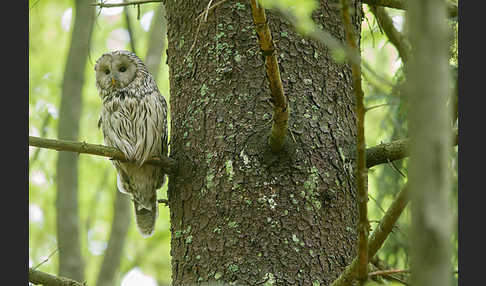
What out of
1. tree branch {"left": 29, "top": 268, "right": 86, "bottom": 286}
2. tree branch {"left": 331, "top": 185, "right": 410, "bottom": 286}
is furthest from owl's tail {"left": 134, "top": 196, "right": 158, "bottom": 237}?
tree branch {"left": 331, "top": 185, "right": 410, "bottom": 286}

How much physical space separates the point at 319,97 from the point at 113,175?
18.0 feet

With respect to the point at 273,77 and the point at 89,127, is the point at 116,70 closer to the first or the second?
the point at 273,77

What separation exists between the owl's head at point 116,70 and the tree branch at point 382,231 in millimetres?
2814

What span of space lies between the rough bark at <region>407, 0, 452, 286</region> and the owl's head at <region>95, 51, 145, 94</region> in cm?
364

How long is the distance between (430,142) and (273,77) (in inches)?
49.6

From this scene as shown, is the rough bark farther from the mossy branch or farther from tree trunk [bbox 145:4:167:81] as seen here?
tree trunk [bbox 145:4:167:81]

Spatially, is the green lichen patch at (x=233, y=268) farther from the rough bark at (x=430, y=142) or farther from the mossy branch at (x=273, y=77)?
the rough bark at (x=430, y=142)

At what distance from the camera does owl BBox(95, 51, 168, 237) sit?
3.96m

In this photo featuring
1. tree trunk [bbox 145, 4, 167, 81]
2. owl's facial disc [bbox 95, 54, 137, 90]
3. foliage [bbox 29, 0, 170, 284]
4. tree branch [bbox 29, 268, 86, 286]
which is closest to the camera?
tree branch [bbox 29, 268, 86, 286]

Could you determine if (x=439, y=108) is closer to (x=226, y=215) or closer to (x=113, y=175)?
(x=226, y=215)

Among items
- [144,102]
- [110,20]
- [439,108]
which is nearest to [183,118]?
[144,102]

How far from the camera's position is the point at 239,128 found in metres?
2.70

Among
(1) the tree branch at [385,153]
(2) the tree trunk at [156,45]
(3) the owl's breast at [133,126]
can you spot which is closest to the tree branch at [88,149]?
(1) the tree branch at [385,153]

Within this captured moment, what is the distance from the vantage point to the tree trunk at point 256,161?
8.18 feet
